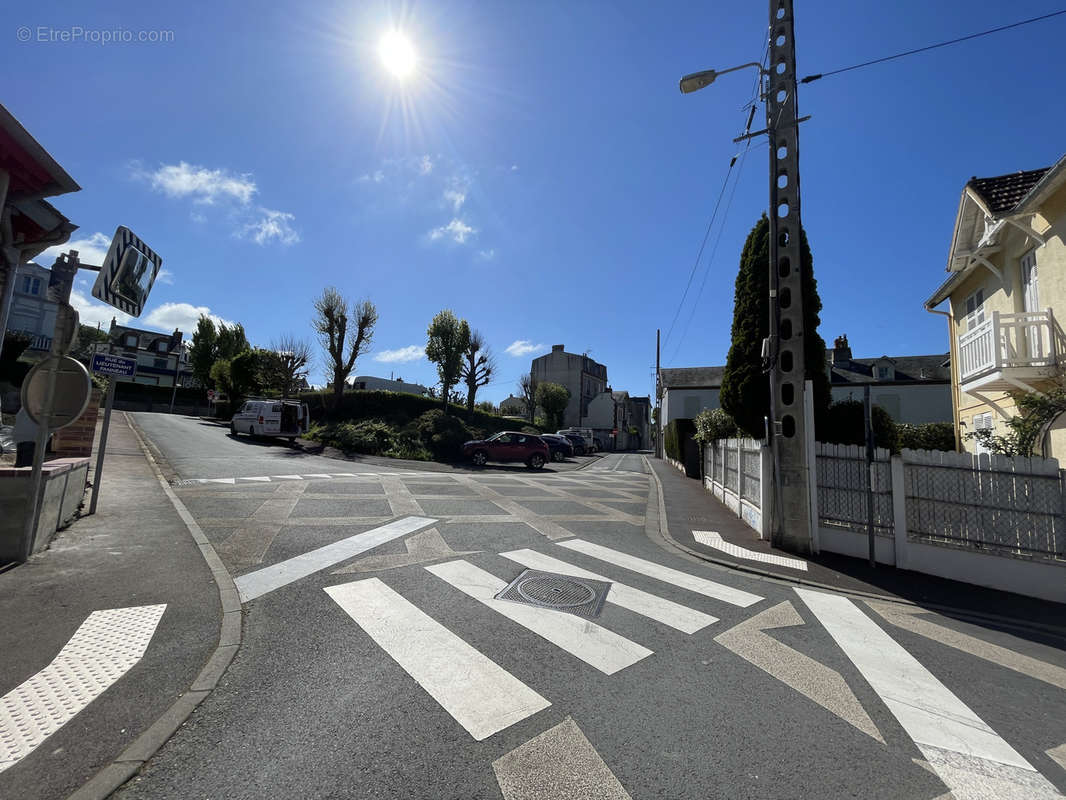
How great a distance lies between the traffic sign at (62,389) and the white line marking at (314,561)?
298cm

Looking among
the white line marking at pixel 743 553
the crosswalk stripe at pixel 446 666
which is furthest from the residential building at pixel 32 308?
the white line marking at pixel 743 553

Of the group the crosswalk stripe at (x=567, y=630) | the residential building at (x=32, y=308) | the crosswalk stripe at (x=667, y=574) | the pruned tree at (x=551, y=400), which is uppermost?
the residential building at (x=32, y=308)

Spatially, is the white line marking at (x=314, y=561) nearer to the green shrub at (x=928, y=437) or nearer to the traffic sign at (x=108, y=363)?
the traffic sign at (x=108, y=363)

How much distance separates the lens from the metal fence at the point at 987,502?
5.68m

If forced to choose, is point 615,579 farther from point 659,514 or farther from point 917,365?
point 917,365

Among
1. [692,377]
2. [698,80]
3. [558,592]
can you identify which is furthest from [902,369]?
[558,592]

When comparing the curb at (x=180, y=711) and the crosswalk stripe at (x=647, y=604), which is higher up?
the curb at (x=180, y=711)

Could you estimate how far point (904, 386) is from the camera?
102ft

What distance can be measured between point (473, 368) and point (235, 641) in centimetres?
2939

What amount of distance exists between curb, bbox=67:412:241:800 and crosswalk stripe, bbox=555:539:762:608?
4311 mm

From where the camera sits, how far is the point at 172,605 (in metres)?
4.21

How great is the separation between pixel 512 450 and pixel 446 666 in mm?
17956

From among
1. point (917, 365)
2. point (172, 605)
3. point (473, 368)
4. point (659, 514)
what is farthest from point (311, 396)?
point (917, 365)

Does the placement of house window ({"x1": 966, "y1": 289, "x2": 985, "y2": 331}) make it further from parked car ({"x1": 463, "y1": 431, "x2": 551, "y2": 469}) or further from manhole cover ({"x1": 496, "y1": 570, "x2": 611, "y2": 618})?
parked car ({"x1": 463, "y1": 431, "x2": 551, "y2": 469})
